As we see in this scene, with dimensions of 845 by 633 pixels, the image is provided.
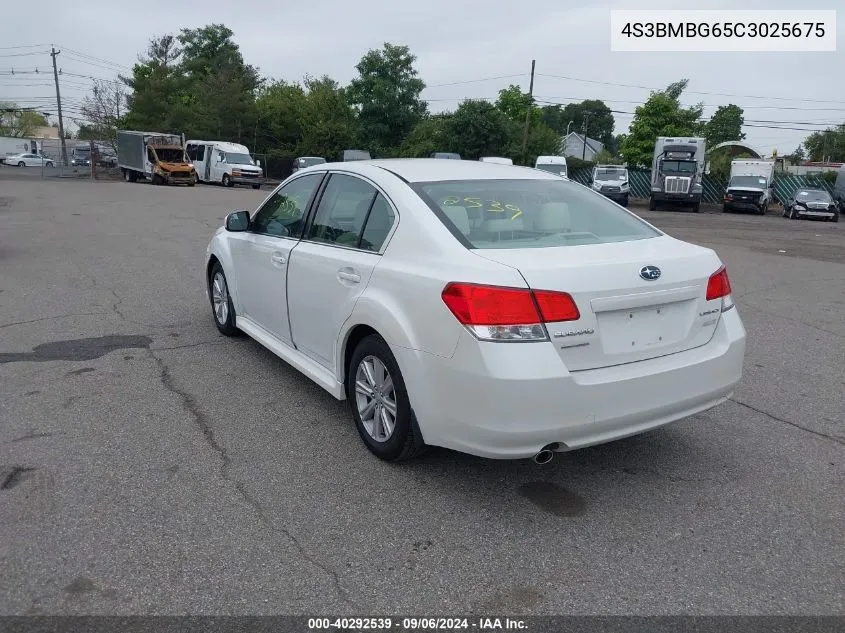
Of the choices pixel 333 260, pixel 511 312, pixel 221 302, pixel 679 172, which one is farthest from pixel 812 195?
pixel 511 312

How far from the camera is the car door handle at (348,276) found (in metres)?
3.98

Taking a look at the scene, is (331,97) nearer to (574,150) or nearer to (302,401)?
(302,401)

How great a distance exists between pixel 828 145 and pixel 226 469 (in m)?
104

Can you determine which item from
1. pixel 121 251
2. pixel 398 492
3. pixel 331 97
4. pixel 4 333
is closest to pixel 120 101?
pixel 331 97

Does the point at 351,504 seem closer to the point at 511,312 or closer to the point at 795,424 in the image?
the point at 511,312

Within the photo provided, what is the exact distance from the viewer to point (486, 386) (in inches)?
124

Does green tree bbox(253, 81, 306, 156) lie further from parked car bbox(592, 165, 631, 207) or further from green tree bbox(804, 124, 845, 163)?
green tree bbox(804, 124, 845, 163)

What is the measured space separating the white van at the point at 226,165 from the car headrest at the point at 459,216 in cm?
3603

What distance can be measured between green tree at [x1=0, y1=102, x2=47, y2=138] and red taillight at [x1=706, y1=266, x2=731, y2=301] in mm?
118559

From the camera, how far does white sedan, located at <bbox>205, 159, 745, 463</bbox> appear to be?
319cm

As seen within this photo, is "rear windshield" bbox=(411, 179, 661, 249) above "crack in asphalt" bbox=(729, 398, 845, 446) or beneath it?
above

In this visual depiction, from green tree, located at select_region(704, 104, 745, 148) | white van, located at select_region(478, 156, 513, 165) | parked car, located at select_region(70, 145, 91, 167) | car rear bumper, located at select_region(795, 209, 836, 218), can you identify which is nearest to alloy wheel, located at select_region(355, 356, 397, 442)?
white van, located at select_region(478, 156, 513, 165)

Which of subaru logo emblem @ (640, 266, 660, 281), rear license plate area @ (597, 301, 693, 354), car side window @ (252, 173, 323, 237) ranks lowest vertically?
rear license plate area @ (597, 301, 693, 354)

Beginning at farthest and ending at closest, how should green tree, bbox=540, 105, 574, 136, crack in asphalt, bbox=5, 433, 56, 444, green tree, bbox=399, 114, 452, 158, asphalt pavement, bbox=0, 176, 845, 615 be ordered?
green tree, bbox=540, 105, 574, 136
green tree, bbox=399, 114, 452, 158
crack in asphalt, bbox=5, 433, 56, 444
asphalt pavement, bbox=0, 176, 845, 615
